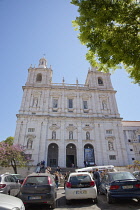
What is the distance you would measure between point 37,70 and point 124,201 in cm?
3482

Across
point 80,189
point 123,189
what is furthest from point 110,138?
point 80,189

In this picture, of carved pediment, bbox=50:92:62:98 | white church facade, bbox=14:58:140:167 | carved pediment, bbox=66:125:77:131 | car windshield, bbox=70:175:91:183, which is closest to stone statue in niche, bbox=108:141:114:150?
white church facade, bbox=14:58:140:167

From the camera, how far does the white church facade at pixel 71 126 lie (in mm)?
26328

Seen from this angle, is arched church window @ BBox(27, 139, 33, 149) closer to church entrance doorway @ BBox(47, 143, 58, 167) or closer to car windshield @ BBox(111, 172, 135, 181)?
church entrance doorway @ BBox(47, 143, 58, 167)

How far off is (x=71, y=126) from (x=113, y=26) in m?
23.3

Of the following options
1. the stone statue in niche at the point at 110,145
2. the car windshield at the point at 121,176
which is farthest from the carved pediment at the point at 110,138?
the car windshield at the point at 121,176

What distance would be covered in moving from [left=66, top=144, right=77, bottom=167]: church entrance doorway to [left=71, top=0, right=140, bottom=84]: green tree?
75.2ft

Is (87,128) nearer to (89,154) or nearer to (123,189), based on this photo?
(89,154)

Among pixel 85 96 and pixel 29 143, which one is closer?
pixel 29 143

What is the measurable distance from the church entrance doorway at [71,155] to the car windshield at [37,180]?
2076 cm

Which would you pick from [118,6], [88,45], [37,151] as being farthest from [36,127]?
[118,6]

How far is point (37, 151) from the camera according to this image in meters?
25.7

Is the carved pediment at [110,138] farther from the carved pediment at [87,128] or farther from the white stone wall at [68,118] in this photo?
the carved pediment at [87,128]

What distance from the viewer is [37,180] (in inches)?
253
